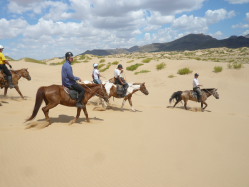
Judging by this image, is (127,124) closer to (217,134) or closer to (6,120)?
(217,134)

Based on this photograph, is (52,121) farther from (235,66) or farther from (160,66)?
(235,66)

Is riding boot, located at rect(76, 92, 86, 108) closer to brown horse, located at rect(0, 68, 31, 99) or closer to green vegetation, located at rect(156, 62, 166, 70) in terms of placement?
brown horse, located at rect(0, 68, 31, 99)

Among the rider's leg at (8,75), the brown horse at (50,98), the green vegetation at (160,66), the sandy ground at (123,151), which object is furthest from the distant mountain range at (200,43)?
the brown horse at (50,98)

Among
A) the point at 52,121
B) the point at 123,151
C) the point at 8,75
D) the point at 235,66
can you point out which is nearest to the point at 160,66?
the point at 235,66

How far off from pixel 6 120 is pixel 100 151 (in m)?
4.67

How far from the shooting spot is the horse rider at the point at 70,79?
7.23m

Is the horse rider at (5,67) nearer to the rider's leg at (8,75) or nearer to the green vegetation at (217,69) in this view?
the rider's leg at (8,75)

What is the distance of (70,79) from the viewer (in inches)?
294

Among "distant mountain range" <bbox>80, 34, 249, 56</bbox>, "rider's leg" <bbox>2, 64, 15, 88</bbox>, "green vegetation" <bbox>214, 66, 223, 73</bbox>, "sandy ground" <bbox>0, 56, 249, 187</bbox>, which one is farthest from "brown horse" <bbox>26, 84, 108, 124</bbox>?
"distant mountain range" <bbox>80, 34, 249, 56</bbox>

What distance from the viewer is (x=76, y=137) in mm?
6449

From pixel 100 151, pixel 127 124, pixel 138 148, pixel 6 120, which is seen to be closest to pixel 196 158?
pixel 138 148

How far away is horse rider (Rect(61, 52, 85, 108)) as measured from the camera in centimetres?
723

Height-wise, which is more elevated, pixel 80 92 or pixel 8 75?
pixel 8 75

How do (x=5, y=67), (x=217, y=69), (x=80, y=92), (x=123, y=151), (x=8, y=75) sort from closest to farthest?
(x=123, y=151), (x=80, y=92), (x=5, y=67), (x=8, y=75), (x=217, y=69)
